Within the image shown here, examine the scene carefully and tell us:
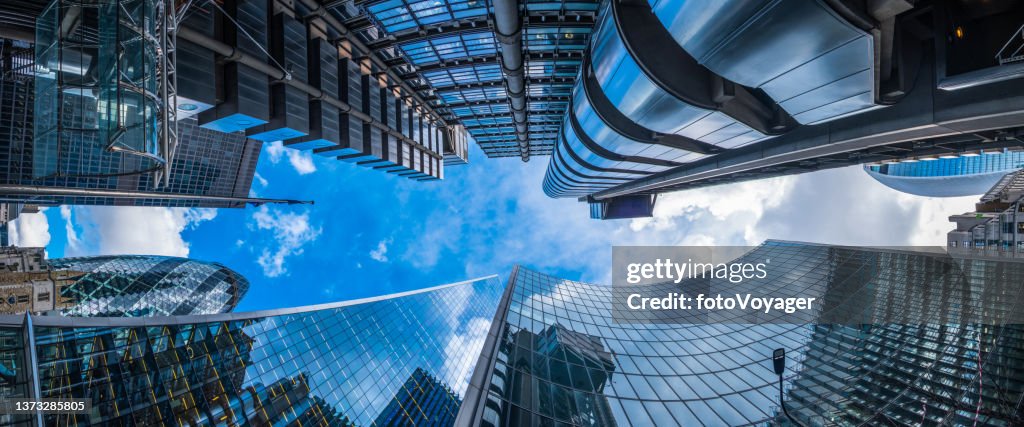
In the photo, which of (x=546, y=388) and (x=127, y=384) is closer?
(x=546, y=388)

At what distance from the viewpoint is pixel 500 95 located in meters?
32.9

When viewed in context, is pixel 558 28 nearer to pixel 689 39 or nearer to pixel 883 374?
pixel 689 39

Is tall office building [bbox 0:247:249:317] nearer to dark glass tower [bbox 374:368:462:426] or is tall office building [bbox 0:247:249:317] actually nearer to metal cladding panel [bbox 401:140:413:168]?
dark glass tower [bbox 374:368:462:426]

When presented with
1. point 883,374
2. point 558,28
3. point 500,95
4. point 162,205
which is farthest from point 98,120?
point 162,205

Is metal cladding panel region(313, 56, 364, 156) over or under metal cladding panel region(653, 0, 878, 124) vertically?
over

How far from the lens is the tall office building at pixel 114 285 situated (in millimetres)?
40281

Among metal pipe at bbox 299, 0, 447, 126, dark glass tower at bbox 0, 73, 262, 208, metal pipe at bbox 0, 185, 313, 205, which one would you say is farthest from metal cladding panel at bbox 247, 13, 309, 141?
dark glass tower at bbox 0, 73, 262, 208

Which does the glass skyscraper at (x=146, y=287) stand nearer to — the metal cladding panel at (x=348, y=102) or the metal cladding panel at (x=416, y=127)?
the metal cladding panel at (x=416, y=127)

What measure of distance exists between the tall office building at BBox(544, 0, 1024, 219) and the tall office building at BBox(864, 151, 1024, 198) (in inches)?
3828

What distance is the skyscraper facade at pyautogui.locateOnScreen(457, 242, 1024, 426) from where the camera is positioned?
46.3ft

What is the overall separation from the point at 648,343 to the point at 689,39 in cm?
2020

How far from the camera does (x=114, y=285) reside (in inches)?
2613

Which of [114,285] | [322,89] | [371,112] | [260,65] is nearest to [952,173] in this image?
[371,112]

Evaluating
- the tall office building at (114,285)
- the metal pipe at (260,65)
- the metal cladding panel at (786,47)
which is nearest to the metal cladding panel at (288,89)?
the metal pipe at (260,65)
